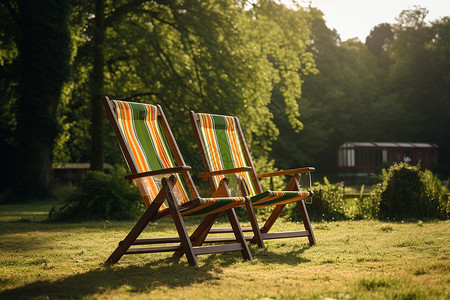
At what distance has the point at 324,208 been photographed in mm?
7344

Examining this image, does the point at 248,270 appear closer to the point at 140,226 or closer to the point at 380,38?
the point at 140,226

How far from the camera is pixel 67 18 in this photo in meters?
12.1

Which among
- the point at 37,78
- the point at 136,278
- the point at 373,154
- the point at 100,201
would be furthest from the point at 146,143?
the point at 373,154

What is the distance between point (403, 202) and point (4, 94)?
418 inches

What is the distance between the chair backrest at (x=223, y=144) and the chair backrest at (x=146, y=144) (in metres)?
0.36

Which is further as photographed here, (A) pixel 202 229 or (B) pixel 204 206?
(A) pixel 202 229

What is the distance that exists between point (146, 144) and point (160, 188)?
38 cm

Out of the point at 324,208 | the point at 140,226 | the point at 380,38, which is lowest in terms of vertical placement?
the point at 324,208

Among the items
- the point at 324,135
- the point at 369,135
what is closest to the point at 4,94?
the point at 324,135

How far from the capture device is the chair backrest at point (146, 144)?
12.0 feet

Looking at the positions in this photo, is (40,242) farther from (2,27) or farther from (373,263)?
(2,27)

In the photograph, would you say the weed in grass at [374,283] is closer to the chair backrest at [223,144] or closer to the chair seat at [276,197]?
the chair seat at [276,197]

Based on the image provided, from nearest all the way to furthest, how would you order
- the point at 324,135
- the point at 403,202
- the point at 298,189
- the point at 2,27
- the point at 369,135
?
the point at 298,189, the point at 403,202, the point at 2,27, the point at 324,135, the point at 369,135

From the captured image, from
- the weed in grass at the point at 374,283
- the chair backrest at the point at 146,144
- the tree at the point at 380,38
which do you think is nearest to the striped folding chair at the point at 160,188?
the chair backrest at the point at 146,144
